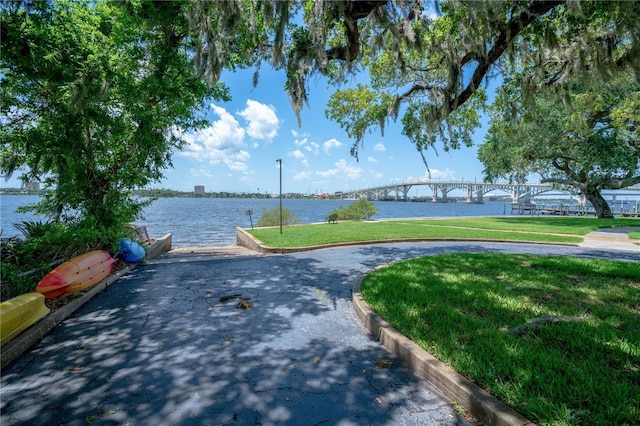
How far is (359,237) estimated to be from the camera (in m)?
12.8

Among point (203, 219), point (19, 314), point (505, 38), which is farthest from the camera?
point (203, 219)

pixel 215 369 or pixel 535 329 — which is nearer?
pixel 215 369

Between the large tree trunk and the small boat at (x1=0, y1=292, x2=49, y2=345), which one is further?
the large tree trunk

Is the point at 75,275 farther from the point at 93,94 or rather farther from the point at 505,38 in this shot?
the point at 505,38

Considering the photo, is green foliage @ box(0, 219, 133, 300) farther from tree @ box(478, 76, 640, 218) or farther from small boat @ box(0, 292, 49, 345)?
tree @ box(478, 76, 640, 218)

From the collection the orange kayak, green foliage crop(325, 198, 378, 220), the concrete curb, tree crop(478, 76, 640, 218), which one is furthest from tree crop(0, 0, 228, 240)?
green foliage crop(325, 198, 378, 220)

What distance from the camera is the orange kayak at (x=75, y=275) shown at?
5.03 meters

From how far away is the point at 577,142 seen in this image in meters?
22.5

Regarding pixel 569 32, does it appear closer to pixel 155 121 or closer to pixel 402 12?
pixel 402 12

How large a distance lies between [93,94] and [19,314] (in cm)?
494

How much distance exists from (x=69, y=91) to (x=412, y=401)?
30.3 ft

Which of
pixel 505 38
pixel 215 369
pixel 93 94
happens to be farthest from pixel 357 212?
pixel 215 369

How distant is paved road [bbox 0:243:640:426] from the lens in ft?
8.23

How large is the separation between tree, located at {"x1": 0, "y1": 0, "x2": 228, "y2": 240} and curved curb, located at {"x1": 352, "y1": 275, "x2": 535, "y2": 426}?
21.4ft
